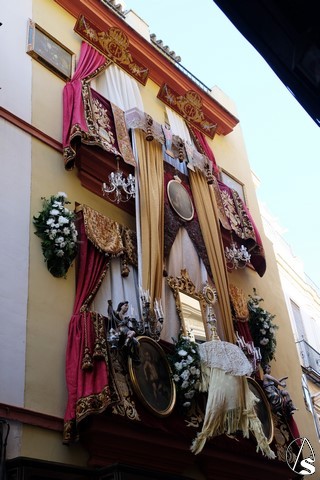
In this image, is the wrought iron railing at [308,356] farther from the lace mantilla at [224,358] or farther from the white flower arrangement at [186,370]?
the white flower arrangement at [186,370]

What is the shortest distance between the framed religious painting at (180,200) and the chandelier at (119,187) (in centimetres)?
89

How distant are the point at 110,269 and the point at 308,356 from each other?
29.1ft

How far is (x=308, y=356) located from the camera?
15492mm

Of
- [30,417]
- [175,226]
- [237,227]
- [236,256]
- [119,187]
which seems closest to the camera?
Result: [30,417]

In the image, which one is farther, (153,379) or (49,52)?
(49,52)

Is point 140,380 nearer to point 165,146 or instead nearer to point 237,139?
point 165,146

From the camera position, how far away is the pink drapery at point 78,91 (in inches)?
343

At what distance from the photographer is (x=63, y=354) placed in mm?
6910

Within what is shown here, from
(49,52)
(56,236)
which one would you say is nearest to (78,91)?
(49,52)

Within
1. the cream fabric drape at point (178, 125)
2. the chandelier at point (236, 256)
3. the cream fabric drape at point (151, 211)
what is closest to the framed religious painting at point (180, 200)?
the cream fabric drape at point (151, 211)

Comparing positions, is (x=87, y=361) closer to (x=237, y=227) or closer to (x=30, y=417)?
(x=30, y=417)

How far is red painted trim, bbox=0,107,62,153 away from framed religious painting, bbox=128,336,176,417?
9.91 ft

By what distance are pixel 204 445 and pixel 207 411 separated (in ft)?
1.91

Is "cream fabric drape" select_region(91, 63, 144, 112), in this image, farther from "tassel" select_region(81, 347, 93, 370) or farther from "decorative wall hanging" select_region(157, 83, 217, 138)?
"tassel" select_region(81, 347, 93, 370)
